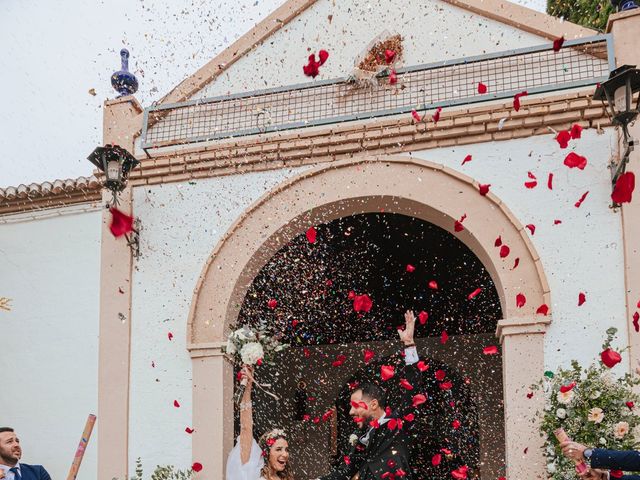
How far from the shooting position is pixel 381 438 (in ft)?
22.2

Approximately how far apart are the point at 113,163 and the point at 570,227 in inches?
155

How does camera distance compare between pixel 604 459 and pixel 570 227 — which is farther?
pixel 570 227

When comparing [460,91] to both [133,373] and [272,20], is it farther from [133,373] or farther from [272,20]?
[133,373]

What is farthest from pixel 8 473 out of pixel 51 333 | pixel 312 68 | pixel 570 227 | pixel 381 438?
pixel 570 227

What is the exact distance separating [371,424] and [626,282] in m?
2.22

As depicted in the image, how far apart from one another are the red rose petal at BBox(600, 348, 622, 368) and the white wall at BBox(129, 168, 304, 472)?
3.03 meters

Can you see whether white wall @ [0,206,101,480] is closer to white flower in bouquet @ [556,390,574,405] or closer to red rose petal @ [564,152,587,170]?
white flower in bouquet @ [556,390,574,405]

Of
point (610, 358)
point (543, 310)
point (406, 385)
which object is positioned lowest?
point (406, 385)

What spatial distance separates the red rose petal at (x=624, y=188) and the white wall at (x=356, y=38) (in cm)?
147

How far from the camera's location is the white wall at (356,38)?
7895 millimetres

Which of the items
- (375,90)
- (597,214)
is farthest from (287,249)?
(597,214)

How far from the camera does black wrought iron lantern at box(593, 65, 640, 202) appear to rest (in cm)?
646

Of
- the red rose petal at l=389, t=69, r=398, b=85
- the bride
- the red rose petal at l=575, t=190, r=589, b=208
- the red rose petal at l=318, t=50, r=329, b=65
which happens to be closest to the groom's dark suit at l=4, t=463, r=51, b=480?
the bride

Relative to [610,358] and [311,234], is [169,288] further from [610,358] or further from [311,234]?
[610,358]
